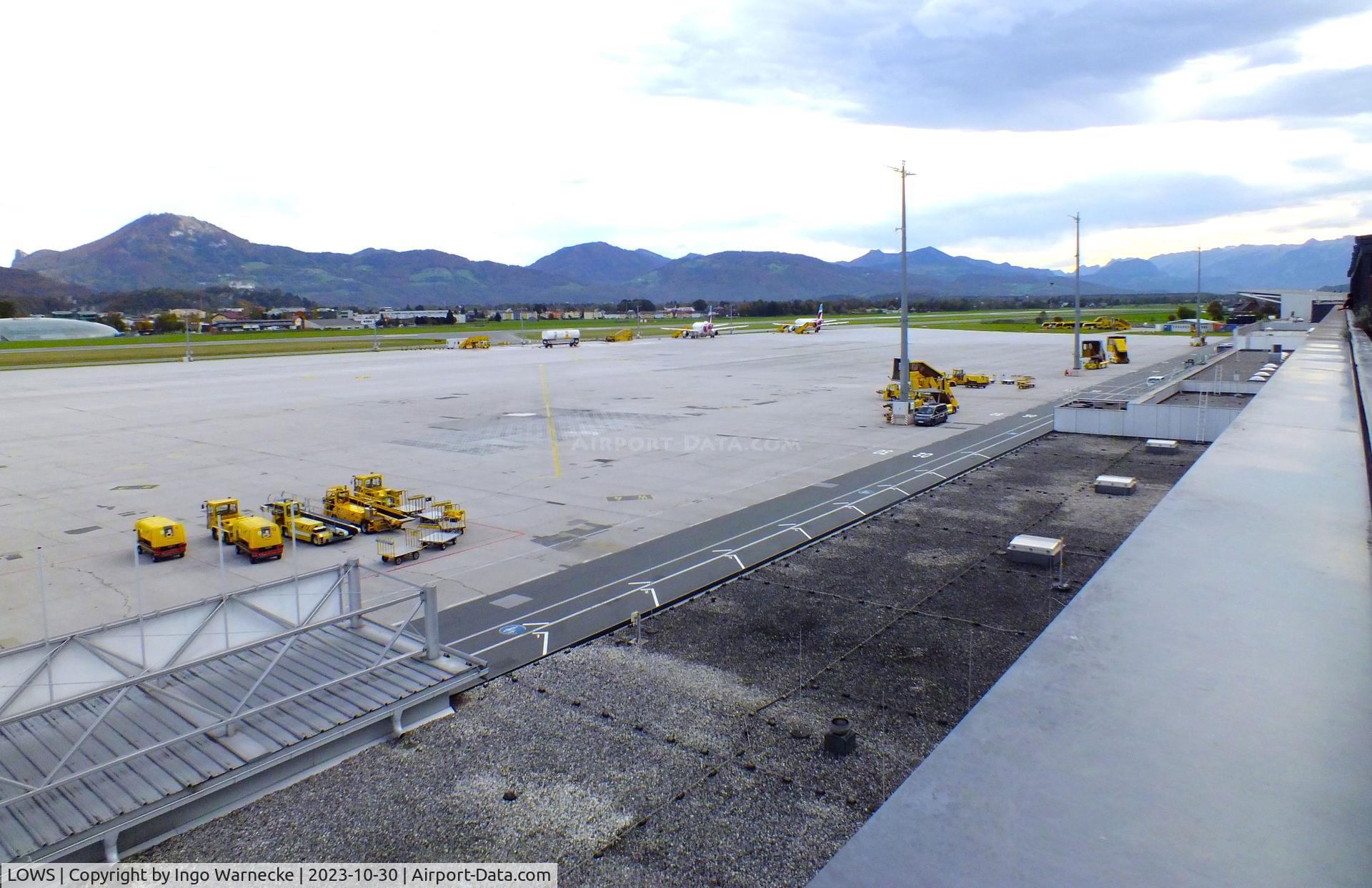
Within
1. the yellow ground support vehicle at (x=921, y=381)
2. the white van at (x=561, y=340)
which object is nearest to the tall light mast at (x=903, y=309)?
the yellow ground support vehicle at (x=921, y=381)

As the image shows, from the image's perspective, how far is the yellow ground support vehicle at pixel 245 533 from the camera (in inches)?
1037

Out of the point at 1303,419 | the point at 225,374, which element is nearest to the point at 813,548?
the point at 1303,419

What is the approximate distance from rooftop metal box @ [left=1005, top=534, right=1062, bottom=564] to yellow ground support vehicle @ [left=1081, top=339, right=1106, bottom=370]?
65.0m

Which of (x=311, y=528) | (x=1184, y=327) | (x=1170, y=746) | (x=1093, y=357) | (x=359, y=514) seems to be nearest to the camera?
(x=1170, y=746)

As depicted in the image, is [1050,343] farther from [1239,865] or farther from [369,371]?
[1239,865]

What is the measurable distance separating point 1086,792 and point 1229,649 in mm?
3268

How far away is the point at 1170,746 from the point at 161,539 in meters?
28.4

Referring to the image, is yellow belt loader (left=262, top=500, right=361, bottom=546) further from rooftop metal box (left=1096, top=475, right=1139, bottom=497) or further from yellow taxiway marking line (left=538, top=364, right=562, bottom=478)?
rooftop metal box (left=1096, top=475, right=1139, bottom=497)

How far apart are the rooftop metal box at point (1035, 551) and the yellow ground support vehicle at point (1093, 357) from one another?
64964 mm

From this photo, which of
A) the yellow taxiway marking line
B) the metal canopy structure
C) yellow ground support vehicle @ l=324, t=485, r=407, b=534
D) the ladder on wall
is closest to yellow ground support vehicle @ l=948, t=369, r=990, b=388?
the ladder on wall

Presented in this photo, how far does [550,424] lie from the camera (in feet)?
174

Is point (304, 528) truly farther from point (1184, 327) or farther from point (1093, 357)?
point (1184, 327)

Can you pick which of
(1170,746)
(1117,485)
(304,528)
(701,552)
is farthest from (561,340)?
(1170,746)

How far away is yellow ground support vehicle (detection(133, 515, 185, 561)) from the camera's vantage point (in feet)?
86.6
